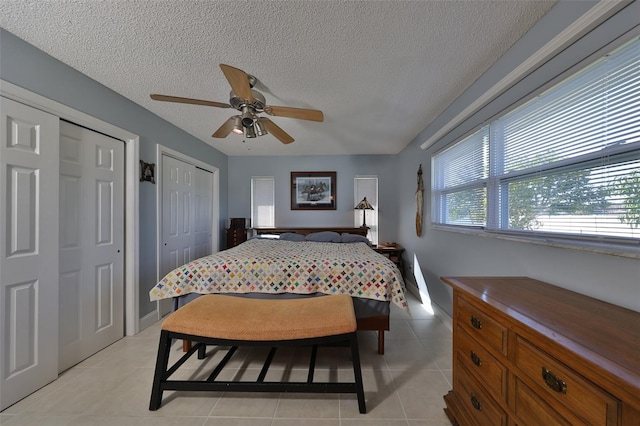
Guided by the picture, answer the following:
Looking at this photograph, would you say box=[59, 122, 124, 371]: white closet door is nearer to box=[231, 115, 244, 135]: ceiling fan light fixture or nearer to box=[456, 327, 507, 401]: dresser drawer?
box=[231, 115, 244, 135]: ceiling fan light fixture

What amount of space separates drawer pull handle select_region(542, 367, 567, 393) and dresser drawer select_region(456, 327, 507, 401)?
0.65ft

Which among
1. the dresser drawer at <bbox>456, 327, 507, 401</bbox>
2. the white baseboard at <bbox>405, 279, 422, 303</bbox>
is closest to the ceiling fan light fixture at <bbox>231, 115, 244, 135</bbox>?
the dresser drawer at <bbox>456, 327, 507, 401</bbox>

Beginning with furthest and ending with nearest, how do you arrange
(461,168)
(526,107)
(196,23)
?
(461,168) < (526,107) < (196,23)

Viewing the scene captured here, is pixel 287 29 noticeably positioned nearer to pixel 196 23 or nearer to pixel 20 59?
pixel 196 23

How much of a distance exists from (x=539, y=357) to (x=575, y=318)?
8.7 inches

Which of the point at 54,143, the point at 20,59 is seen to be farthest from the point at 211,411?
the point at 20,59

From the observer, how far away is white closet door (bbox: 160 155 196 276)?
112 inches

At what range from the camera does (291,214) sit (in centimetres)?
441

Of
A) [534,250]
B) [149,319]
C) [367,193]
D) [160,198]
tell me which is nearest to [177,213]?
[160,198]

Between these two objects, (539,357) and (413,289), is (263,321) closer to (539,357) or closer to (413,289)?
(539,357)

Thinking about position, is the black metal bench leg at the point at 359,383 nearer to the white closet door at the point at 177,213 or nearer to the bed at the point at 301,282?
the bed at the point at 301,282

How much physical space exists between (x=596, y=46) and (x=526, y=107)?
441 mm

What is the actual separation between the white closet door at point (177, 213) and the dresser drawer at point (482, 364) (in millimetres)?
3056

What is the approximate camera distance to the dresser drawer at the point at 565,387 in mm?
605
